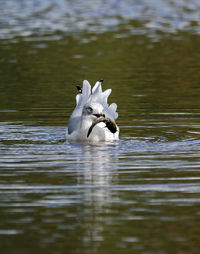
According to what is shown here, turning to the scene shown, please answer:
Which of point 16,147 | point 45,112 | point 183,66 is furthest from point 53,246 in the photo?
point 183,66

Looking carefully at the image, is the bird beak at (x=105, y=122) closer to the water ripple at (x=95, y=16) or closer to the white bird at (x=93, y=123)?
the white bird at (x=93, y=123)

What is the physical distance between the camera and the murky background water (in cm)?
983

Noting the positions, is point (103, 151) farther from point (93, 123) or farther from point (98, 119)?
point (98, 119)

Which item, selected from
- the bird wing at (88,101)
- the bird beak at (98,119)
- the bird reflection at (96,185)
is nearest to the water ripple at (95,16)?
the bird wing at (88,101)

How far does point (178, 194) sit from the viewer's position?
37.9 ft

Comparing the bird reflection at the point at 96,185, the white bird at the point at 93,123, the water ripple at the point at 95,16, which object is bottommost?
the bird reflection at the point at 96,185

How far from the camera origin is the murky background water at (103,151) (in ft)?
32.2

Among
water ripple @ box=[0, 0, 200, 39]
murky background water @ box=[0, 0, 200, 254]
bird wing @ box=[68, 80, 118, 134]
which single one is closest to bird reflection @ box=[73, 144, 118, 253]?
murky background water @ box=[0, 0, 200, 254]

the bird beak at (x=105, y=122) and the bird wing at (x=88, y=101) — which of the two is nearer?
the bird beak at (x=105, y=122)

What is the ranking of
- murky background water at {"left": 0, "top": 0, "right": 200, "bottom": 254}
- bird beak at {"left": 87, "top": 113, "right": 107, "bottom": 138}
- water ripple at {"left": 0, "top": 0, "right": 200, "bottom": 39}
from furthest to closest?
water ripple at {"left": 0, "top": 0, "right": 200, "bottom": 39} → bird beak at {"left": 87, "top": 113, "right": 107, "bottom": 138} → murky background water at {"left": 0, "top": 0, "right": 200, "bottom": 254}

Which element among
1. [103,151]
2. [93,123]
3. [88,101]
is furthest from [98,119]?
[103,151]

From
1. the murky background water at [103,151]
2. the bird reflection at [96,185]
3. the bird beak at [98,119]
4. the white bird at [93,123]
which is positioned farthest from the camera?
the white bird at [93,123]

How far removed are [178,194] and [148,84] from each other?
524 inches

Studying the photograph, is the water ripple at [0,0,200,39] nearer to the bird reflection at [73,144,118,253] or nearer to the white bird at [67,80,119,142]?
the white bird at [67,80,119,142]
